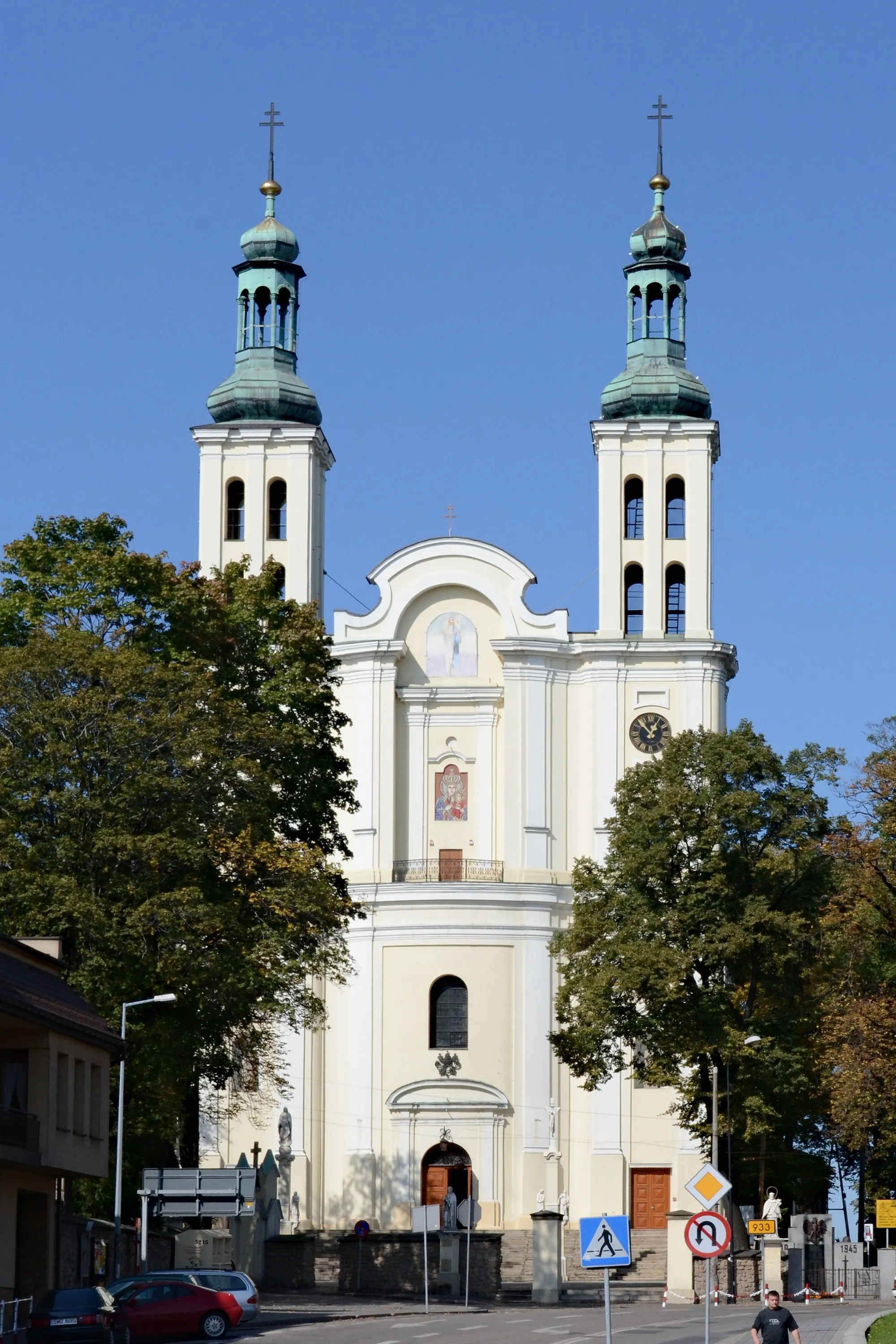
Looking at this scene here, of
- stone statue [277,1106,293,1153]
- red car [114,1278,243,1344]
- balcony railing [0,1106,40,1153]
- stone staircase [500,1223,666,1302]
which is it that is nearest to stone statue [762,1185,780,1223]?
stone staircase [500,1223,666,1302]

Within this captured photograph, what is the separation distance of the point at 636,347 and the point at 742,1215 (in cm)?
2780

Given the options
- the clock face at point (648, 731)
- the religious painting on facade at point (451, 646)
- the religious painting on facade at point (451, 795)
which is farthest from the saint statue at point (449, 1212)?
the religious painting on facade at point (451, 646)

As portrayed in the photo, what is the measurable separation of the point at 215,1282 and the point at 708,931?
19.4 metres

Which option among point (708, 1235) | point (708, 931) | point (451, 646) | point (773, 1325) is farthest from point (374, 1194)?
point (773, 1325)

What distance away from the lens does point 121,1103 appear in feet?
134

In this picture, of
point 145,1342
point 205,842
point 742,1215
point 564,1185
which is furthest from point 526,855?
point 145,1342

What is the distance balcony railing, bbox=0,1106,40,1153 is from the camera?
35.8 metres

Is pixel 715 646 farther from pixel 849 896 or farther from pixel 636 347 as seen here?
pixel 849 896

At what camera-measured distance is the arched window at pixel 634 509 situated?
236 ft

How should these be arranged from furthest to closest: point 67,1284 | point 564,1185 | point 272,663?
point 564,1185, point 272,663, point 67,1284

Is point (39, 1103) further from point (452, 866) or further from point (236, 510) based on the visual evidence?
point (236, 510)

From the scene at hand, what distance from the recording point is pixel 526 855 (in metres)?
70.2

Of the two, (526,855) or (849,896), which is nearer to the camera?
(849,896)

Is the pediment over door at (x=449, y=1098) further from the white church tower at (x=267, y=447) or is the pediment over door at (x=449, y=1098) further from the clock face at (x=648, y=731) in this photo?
the white church tower at (x=267, y=447)
